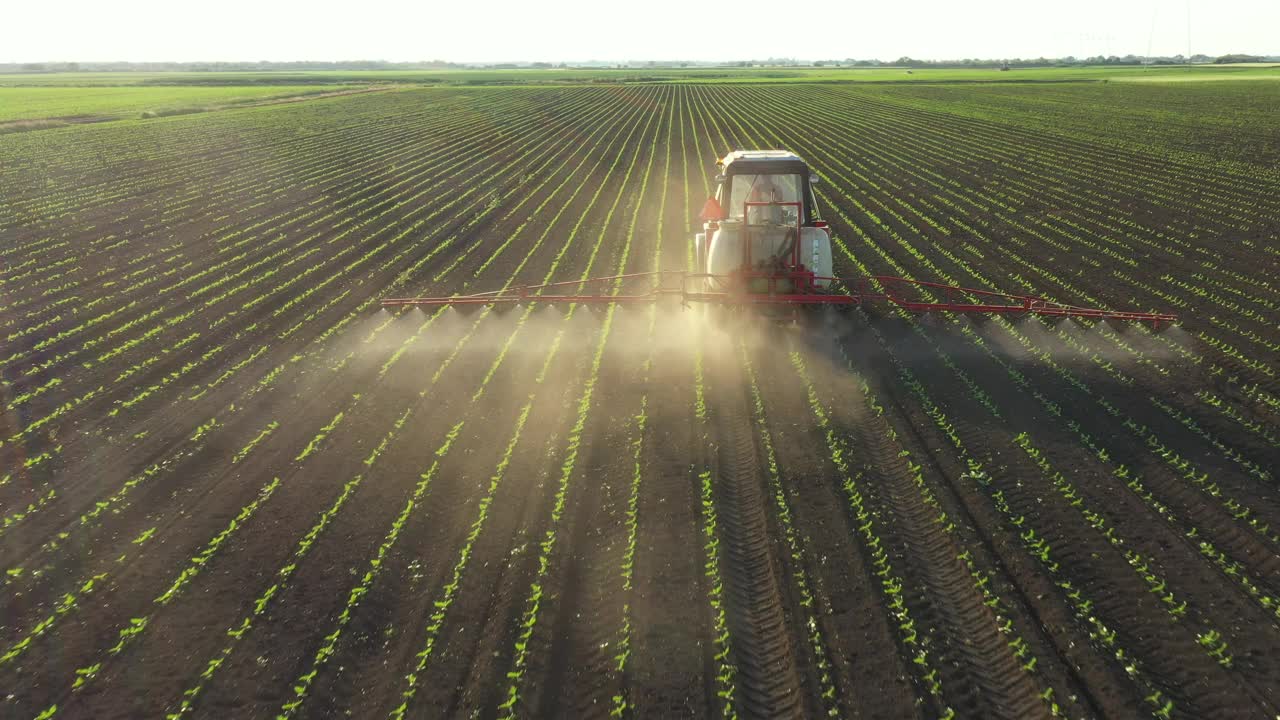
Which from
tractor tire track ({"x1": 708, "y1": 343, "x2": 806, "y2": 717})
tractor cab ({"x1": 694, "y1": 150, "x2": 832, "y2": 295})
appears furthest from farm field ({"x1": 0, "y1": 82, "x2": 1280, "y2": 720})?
tractor cab ({"x1": 694, "y1": 150, "x2": 832, "y2": 295})

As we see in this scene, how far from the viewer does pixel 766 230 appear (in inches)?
368

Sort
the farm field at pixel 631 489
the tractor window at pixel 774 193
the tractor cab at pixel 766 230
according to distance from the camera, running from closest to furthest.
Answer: the farm field at pixel 631 489, the tractor cab at pixel 766 230, the tractor window at pixel 774 193

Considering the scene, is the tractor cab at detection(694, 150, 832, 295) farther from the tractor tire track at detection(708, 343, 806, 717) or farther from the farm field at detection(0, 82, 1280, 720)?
the tractor tire track at detection(708, 343, 806, 717)

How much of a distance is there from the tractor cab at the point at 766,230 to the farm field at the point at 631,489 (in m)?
0.72

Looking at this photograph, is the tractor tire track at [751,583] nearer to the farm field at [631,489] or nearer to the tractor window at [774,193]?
the farm field at [631,489]

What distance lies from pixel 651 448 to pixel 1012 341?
5.69 meters

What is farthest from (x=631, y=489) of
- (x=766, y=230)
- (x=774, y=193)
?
(x=774, y=193)

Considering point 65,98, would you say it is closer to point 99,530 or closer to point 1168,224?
point 99,530

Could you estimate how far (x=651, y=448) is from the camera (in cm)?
679

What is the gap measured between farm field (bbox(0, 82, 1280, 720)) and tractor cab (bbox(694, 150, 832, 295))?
0.72 metres

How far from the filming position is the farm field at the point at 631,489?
4.29 meters

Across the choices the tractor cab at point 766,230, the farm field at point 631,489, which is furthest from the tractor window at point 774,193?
the farm field at point 631,489

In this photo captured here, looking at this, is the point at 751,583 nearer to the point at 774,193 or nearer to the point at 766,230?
the point at 766,230

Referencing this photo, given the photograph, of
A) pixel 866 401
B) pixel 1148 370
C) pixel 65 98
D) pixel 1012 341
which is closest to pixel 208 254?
pixel 866 401
